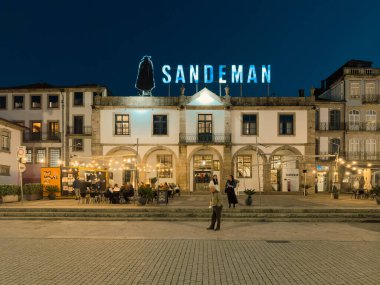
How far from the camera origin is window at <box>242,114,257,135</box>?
35.0 meters

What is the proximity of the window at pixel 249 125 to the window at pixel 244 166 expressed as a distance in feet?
7.20

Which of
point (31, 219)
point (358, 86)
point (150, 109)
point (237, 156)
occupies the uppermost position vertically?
point (358, 86)

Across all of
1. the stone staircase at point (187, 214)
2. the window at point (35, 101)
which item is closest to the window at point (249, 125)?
the stone staircase at point (187, 214)

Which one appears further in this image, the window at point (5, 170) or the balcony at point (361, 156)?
the balcony at point (361, 156)

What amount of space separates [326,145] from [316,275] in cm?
3337

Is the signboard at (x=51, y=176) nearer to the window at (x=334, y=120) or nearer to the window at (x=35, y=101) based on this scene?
the window at (x=35, y=101)

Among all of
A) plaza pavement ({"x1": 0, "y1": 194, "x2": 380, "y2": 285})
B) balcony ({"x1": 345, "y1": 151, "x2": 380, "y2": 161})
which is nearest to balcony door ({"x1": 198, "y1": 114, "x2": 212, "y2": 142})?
balcony ({"x1": 345, "y1": 151, "x2": 380, "y2": 161})

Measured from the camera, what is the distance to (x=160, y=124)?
35000 millimetres

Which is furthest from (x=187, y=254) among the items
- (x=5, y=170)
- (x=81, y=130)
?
(x=81, y=130)

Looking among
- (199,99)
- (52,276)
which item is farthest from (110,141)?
(52,276)

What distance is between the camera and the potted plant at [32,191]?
79.3 feet

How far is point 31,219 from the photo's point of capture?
16406mm

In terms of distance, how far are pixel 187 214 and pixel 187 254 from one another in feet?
23.6

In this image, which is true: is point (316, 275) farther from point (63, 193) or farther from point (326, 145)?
point (326, 145)
